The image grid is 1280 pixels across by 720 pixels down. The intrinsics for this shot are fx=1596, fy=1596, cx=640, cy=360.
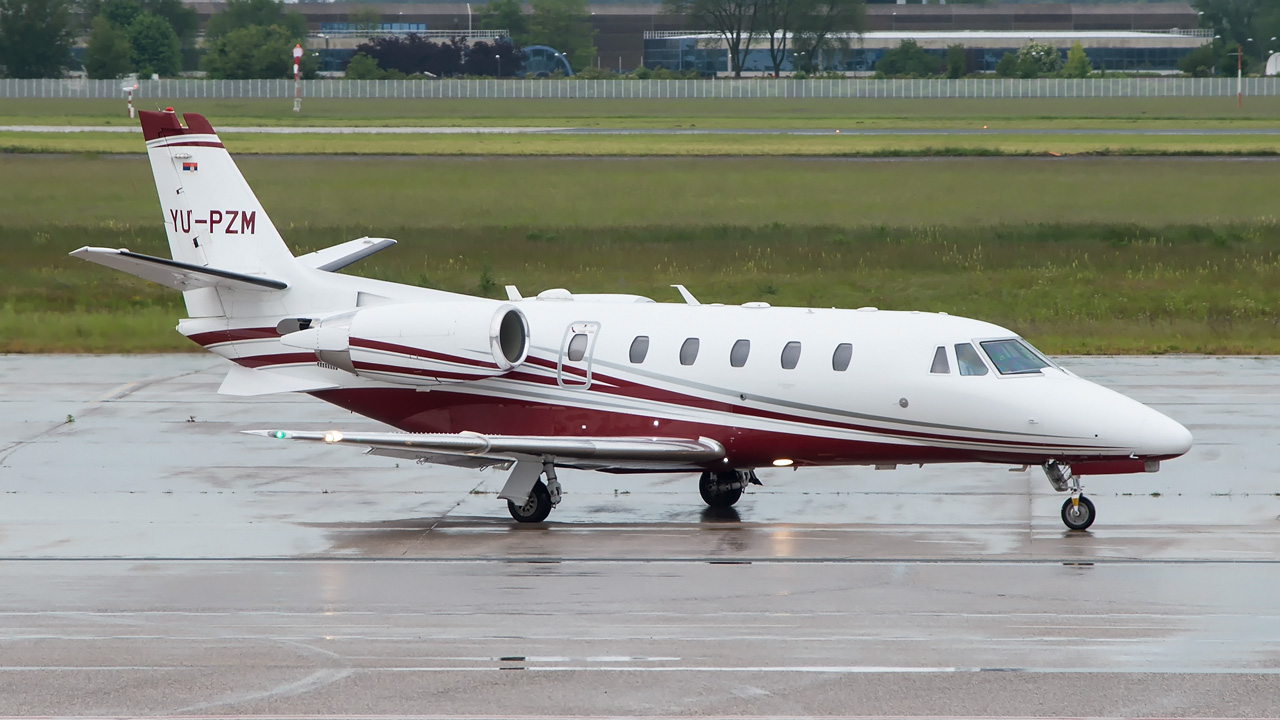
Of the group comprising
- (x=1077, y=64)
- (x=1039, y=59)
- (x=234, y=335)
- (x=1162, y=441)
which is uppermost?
(x=1039, y=59)

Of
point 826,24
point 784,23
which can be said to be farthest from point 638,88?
point 826,24

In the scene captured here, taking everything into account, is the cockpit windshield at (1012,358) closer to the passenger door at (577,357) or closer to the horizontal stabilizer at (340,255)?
the passenger door at (577,357)

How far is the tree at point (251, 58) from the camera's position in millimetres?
156250

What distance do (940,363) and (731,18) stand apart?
171 meters

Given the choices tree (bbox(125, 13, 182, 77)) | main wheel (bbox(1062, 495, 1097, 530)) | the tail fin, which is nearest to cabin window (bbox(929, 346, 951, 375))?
main wheel (bbox(1062, 495, 1097, 530))

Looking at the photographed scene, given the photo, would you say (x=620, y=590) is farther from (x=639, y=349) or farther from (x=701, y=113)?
(x=701, y=113)

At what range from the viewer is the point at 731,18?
18550cm

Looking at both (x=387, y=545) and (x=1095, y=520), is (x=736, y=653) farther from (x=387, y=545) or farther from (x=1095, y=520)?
(x=1095, y=520)

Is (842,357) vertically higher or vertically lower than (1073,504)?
higher

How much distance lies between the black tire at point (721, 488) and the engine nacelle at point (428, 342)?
2978 mm

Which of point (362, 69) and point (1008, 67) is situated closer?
point (362, 69)

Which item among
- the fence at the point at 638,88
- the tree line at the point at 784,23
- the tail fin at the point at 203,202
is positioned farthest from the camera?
the tree line at the point at 784,23

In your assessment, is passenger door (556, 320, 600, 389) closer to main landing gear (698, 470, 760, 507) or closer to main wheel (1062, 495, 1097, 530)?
main landing gear (698, 470, 760, 507)

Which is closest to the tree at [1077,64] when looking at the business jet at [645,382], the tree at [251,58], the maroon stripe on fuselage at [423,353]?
the tree at [251,58]
